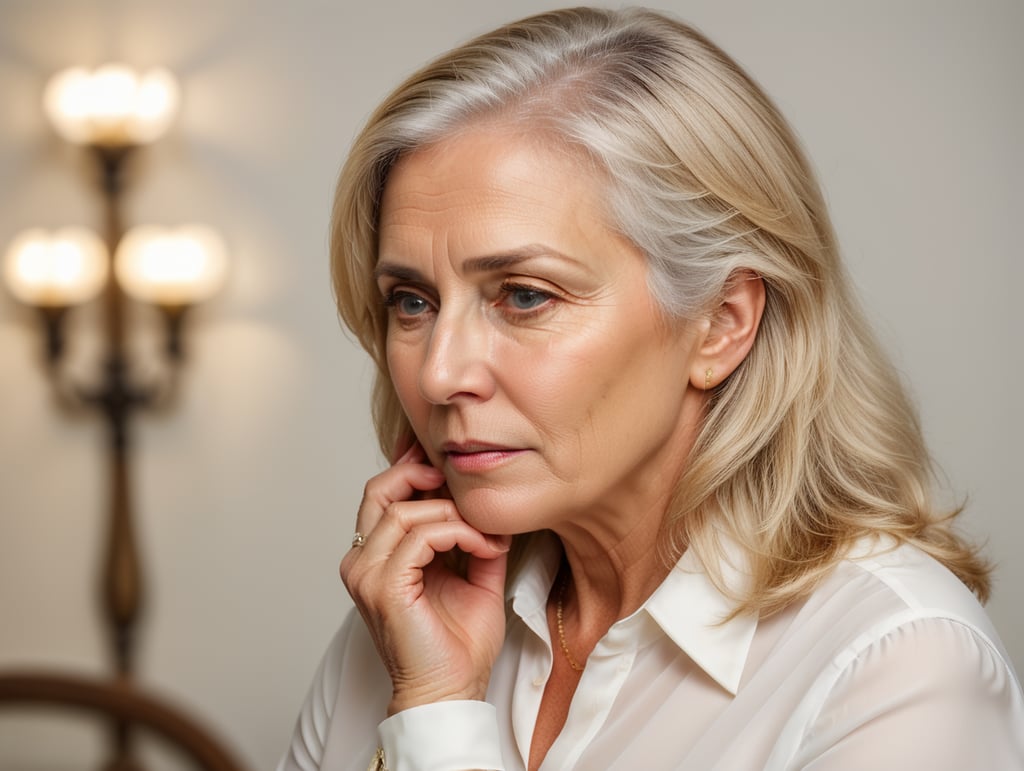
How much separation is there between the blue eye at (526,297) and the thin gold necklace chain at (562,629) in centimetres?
50

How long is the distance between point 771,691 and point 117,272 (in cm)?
271

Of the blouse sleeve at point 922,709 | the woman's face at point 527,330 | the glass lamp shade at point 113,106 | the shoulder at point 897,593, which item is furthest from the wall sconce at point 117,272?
the blouse sleeve at point 922,709

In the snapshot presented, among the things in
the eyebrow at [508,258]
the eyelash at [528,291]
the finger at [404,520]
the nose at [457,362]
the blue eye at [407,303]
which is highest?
the eyebrow at [508,258]

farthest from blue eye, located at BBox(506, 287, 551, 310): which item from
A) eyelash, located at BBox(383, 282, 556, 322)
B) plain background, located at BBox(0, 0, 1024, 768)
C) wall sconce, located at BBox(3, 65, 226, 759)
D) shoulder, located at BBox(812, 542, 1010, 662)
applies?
wall sconce, located at BBox(3, 65, 226, 759)

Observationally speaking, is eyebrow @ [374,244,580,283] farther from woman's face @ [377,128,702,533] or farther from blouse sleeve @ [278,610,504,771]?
blouse sleeve @ [278,610,504,771]

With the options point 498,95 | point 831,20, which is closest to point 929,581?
point 498,95

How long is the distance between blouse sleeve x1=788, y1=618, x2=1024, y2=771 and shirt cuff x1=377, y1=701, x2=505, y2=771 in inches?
14.4

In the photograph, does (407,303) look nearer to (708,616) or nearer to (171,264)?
(708,616)

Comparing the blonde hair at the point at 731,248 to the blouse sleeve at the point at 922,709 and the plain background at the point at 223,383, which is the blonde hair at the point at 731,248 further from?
the plain background at the point at 223,383

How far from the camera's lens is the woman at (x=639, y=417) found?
1343 millimetres

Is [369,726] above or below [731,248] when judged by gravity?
below

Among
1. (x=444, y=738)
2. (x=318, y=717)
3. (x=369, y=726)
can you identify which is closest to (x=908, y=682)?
(x=444, y=738)

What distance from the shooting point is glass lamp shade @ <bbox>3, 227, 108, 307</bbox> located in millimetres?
3486

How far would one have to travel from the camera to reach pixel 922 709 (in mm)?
1177
